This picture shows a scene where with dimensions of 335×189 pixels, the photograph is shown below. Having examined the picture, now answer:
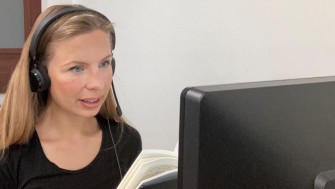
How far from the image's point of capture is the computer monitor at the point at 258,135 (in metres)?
0.40

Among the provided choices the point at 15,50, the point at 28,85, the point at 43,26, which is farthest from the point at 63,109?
the point at 15,50

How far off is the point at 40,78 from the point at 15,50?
1192 millimetres

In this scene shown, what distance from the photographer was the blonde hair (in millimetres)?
971

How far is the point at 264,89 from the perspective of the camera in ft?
1.40

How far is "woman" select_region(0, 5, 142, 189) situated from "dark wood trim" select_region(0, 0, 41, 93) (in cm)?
103

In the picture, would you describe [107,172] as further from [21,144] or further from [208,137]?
[208,137]

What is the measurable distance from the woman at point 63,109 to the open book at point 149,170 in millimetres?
305

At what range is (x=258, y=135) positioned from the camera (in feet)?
1.42

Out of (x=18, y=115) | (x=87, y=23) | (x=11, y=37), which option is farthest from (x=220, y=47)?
(x=11, y=37)

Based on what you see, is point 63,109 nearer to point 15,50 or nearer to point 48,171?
point 48,171

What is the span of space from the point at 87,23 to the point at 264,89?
644mm

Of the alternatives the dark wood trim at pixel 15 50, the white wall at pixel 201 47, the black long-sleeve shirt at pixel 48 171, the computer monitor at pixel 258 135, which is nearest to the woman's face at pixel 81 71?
the black long-sleeve shirt at pixel 48 171

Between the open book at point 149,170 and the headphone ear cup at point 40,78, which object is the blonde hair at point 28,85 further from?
the open book at point 149,170

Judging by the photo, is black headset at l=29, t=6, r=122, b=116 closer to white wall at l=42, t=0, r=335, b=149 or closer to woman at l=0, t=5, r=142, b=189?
woman at l=0, t=5, r=142, b=189
